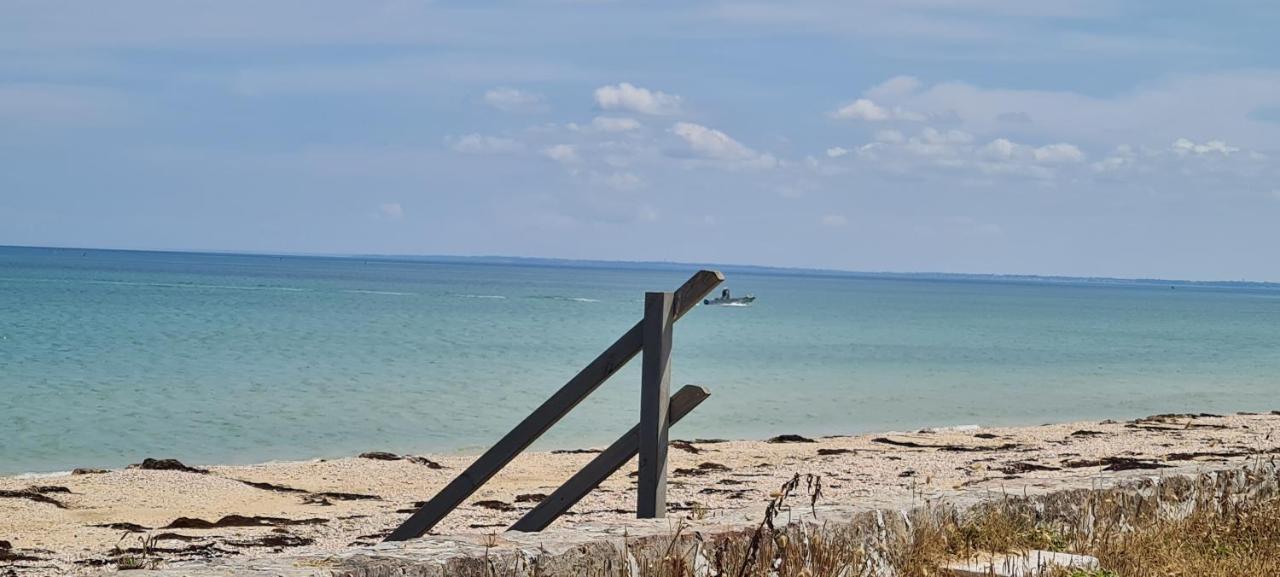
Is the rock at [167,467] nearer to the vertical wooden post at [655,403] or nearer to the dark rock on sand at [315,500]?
the dark rock on sand at [315,500]

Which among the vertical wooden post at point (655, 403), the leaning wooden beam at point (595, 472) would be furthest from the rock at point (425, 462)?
the vertical wooden post at point (655, 403)

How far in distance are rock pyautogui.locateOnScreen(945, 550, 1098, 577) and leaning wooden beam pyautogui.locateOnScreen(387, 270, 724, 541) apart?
149cm

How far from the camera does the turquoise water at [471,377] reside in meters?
20.1

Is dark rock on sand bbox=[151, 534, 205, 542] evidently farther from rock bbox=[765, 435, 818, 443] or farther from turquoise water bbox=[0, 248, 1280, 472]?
rock bbox=[765, 435, 818, 443]

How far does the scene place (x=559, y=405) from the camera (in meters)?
5.71

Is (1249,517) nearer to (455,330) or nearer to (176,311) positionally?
(455,330)

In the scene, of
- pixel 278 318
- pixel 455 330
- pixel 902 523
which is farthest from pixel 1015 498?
pixel 278 318

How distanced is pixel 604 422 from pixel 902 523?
52.9ft

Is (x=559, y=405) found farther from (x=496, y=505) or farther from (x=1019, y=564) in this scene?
(x=496, y=505)

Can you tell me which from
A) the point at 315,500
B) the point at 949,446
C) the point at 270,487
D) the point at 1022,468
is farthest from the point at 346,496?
the point at 949,446

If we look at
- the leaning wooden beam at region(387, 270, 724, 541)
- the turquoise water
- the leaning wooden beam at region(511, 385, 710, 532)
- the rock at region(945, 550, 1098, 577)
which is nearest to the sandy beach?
the rock at region(945, 550, 1098, 577)

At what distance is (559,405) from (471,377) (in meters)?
24.4

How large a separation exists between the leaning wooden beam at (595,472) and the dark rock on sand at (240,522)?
528cm

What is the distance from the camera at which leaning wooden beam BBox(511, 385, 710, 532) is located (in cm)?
574
